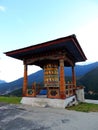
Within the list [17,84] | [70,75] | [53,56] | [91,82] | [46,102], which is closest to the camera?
[46,102]

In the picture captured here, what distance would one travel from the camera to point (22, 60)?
45.7 feet

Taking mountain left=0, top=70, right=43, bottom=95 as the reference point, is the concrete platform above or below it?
below

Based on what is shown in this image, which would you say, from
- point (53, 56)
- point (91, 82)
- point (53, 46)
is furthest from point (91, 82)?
point (53, 46)

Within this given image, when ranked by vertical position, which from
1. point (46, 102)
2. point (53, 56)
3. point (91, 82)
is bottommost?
point (46, 102)

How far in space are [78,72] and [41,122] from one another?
7287 centimetres

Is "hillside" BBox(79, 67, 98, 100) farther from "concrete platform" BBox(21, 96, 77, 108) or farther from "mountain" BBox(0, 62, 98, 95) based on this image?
"concrete platform" BBox(21, 96, 77, 108)

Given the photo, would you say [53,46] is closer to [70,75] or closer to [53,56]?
[53,56]

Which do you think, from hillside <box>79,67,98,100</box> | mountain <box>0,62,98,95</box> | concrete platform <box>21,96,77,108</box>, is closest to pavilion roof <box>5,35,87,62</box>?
concrete platform <box>21,96,77,108</box>

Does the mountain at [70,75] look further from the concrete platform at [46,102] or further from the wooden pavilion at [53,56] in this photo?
the concrete platform at [46,102]

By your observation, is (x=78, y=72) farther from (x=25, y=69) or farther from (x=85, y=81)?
(x=25, y=69)

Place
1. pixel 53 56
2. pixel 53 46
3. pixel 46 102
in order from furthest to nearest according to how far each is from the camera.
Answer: pixel 53 56
pixel 46 102
pixel 53 46


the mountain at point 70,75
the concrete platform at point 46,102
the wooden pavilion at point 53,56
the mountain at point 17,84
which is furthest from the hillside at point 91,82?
the concrete platform at point 46,102

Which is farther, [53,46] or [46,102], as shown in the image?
[46,102]

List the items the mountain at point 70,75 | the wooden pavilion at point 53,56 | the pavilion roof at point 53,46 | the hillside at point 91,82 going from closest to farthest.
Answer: the pavilion roof at point 53,46, the wooden pavilion at point 53,56, the hillside at point 91,82, the mountain at point 70,75
